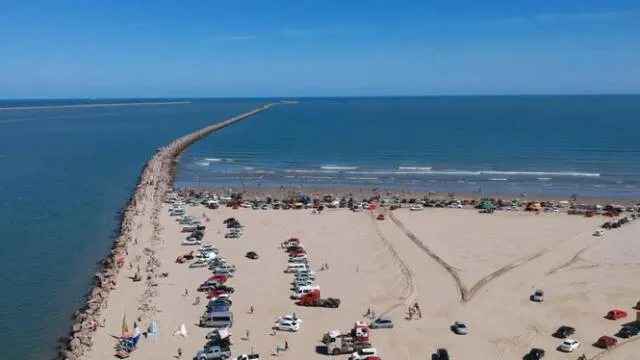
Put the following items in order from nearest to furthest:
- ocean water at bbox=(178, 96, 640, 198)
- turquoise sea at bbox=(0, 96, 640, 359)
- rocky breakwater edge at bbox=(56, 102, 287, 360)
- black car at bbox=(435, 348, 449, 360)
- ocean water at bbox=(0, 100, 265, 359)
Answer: black car at bbox=(435, 348, 449, 360) < rocky breakwater edge at bbox=(56, 102, 287, 360) < ocean water at bbox=(0, 100, 265, 359) < turquoise sea at bbox=(0, 96, 640, 359) < ocean water at bbox=(178, 96, 640, 198)

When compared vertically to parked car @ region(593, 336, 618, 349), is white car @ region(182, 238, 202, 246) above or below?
below

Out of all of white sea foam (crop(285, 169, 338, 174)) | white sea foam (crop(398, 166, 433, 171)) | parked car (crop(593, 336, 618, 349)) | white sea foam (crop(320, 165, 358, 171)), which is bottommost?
parked car (crop(593, 336, 618, 349))

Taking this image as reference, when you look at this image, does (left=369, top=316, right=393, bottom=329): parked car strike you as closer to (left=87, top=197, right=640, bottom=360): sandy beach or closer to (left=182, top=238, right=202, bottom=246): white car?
(left=87, top=197, right=640, bottom=360): sandy beach

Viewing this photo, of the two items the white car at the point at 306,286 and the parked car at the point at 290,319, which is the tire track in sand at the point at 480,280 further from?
the parked car at the point at 290,319

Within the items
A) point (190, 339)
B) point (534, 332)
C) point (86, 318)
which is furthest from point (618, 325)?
point (86, 318)

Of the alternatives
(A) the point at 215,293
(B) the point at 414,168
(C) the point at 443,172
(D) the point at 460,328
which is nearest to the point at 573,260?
(D) the point at 460,328

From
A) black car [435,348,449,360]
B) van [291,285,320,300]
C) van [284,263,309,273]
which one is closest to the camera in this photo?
black car [435,348,449,360]

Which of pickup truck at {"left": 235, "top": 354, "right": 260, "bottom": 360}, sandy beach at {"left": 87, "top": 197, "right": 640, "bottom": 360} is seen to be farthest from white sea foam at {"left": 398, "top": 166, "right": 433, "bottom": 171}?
pickup truck at {"left": 235, "top": 354, "right": 260, "bottom": 360}
